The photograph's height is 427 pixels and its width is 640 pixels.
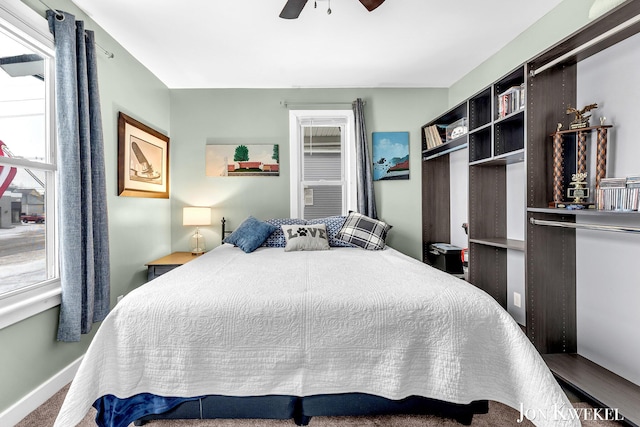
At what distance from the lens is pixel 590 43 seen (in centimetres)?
162

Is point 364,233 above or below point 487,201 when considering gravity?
below

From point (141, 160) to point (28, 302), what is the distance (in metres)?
1.64

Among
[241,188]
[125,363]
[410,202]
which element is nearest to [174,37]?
[241,188]

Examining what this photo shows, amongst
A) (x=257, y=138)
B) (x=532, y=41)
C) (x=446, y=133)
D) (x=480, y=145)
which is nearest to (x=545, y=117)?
(x=480, y=145)

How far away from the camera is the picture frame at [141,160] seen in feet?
8.76

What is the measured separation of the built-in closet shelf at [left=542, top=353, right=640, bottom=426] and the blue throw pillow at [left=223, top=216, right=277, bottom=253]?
2.34 metres

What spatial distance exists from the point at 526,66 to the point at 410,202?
1930mm

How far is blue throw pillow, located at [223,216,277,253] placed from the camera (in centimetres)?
282

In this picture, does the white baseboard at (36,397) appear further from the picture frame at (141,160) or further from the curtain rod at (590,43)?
the curtain rod at (590,43)

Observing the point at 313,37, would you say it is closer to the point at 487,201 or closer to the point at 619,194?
the point at 487,201

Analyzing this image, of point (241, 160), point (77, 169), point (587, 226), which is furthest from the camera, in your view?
point (241, 160)

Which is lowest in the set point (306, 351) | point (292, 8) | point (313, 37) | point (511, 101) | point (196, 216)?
point (306, 351)

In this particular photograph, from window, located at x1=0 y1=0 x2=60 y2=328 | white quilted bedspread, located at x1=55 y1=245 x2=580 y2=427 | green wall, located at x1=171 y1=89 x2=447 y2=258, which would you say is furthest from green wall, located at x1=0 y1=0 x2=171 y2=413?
white quilted bedspread, located at x1=55 y1=245 x2=580 y2=427

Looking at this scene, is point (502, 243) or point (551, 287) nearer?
point (551, 287)
